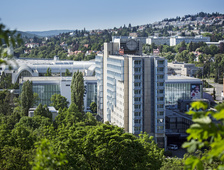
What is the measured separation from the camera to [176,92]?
63.0 m

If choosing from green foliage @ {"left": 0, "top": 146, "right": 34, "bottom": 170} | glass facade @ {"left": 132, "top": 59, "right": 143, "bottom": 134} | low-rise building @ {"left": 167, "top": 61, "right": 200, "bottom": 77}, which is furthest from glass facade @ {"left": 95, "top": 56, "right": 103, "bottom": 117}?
Result: low-rise building @ {"left": 167, "top": 61, "right": 200, "bottom": 77}

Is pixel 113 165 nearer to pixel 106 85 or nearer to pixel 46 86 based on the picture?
pixel 106 85

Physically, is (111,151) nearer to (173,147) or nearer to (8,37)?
(8,37)

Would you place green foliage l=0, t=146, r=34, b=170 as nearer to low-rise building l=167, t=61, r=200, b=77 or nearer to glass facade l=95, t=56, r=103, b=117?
glass facade l=95, t=56, r=103, b=117

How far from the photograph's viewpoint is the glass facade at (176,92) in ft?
206

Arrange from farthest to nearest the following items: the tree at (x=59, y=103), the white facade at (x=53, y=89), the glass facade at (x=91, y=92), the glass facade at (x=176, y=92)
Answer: the glass facade at (x=91, y=92), the white facade at (x=53, y=89), the glass facade at (x=176, y=92), the tree at (x=59, y=103)

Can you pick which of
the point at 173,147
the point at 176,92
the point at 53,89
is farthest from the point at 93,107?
the point at 173,147

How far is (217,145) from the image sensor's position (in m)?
4.52

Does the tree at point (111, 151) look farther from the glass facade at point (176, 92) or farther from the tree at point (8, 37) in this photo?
the glass facade at point (176, 92)

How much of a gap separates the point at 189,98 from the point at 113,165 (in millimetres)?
40738

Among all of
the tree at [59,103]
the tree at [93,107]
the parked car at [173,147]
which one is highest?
the tree at [59,103]

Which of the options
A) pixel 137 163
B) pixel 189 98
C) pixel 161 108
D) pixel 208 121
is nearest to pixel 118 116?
pixel 161 108

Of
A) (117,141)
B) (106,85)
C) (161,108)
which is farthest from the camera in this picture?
(106,85)

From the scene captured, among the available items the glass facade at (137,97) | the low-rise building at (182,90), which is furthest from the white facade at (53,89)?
the glass facade at (137,97)
